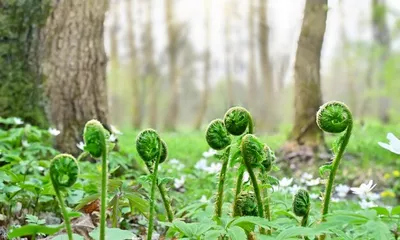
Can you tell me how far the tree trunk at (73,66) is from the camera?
3904 millimetres

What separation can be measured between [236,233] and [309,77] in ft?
16.2

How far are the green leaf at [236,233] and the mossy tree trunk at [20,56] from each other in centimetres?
269

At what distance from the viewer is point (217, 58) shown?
26469mm

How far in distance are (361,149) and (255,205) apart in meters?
5.25

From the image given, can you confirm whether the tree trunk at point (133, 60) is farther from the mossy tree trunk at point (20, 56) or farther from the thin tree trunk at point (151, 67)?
the mossy tree trunk at point (20, 56)

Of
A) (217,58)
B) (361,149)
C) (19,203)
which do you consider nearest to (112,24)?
(217,58)

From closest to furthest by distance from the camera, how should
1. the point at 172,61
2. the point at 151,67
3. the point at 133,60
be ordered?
the point at 172,61 → the point at 133,60 → the point at 151,67

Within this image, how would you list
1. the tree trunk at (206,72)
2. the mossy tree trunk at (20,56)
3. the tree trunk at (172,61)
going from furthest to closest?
the tree trunk at (206,72) → the tree trunk at (172,61) → the mossy tree trunk at (20,56)

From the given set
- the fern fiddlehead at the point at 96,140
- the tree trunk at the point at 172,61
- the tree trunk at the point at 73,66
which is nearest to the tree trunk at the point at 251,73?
the tree trunk at the point at 172,61

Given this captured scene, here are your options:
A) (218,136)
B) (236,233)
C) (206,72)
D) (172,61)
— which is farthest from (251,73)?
(236,233)

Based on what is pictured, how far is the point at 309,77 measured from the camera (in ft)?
20.2

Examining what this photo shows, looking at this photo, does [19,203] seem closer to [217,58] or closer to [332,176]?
[332,176]

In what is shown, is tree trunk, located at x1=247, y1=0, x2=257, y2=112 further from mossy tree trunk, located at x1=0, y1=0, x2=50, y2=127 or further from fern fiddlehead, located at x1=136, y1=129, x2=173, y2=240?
fern fiddlehead, located at x1=136, y1=129, x2=173, y2=240

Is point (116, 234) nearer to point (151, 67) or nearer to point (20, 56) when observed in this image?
point (20, 56)
